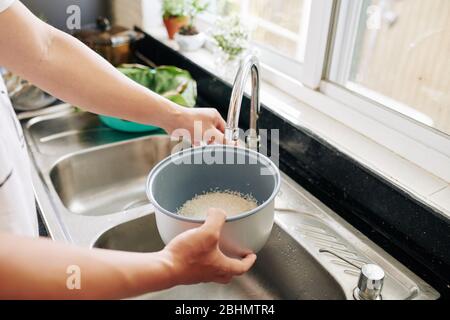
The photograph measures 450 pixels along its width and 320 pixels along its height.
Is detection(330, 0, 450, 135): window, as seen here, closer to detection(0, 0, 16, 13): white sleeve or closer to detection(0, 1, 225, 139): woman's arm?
detection(0, 1, 225, 139): woman's arm

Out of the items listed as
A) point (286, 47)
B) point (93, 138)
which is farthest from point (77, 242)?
point (286, 47)

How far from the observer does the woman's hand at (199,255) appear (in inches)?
20.9

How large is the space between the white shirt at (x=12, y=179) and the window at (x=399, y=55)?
2.36 ft

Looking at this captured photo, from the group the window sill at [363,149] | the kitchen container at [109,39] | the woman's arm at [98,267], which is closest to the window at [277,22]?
the window sill at [363,149]

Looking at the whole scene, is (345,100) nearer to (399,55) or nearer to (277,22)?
(399,55)

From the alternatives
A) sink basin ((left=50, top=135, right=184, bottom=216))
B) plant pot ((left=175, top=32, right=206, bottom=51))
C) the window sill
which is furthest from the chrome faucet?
plant pot ((left=175, top=32, right=206, bottom=51))

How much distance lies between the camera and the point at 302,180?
3.27ft

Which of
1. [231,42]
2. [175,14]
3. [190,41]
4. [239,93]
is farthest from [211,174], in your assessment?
[175,14]

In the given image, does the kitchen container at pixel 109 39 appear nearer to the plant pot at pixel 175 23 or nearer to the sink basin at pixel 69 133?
the plant pot at pixel 175 23

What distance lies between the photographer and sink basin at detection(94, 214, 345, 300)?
32.6 inches
